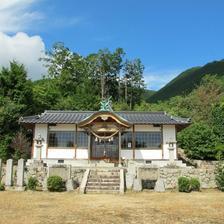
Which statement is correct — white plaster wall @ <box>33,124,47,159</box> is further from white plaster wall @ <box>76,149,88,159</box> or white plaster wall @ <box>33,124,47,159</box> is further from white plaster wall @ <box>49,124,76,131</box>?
white plaster wall @ <box>76,149,88,159</box>

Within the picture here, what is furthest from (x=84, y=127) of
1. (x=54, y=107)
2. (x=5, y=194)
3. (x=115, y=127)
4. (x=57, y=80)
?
(x=57, y=80)

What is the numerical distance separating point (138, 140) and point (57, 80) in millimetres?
27924

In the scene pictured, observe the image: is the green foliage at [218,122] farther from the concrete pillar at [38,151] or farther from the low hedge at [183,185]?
the concrete pillar at [38,151]

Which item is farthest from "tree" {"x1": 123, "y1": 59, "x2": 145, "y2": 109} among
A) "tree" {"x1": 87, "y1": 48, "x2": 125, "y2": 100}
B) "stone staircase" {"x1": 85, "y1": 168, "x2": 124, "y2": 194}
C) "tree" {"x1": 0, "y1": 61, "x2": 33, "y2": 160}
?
"stone staircase" {"x1": 85, "y1": 168, "x2": 124, "y2": 194}

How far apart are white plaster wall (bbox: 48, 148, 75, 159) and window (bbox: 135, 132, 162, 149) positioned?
17.8 feet

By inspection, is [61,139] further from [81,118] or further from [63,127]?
[81,118]

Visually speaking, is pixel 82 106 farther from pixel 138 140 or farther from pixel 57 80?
pixel 138 140

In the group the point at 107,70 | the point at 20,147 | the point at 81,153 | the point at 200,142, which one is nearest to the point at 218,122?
the point at 200,142

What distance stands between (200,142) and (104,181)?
13026 millimetres

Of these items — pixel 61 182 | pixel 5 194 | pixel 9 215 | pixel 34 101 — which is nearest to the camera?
pixel 9 215

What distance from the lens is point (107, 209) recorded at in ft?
39.9

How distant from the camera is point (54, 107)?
134ft

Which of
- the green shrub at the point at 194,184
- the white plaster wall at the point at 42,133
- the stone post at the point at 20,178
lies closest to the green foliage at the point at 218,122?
the green shrub at the point at 194,184

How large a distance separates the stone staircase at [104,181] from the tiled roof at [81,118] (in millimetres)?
8285
